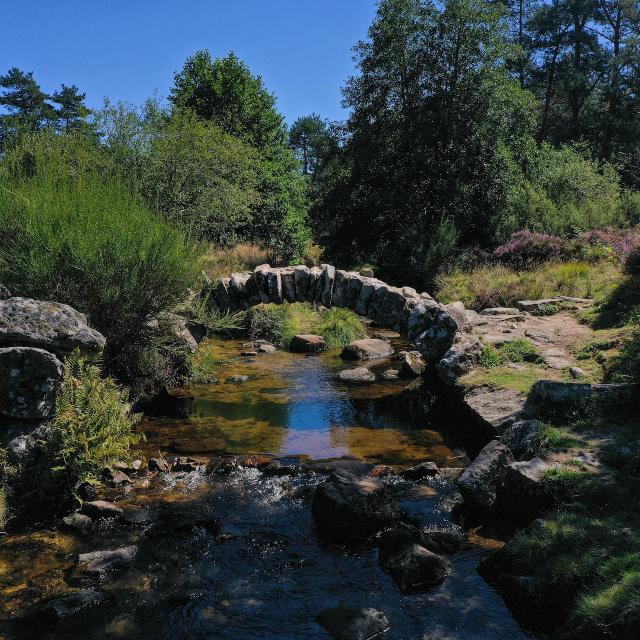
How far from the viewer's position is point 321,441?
984cm

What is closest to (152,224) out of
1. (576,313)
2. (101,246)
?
(101,246)

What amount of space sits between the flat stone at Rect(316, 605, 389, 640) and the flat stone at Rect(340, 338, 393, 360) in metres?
11.2

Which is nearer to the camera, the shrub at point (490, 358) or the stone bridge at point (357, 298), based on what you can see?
the shrub at point (490, 358)

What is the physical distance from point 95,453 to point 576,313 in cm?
1089

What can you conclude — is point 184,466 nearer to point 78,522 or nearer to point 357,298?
point 78,522

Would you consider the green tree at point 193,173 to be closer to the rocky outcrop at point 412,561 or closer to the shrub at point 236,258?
the shrub at point 236,258

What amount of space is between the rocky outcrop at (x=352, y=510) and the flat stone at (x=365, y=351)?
30.2ft

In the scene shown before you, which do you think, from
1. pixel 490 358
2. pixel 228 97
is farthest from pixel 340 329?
pixel 228 97

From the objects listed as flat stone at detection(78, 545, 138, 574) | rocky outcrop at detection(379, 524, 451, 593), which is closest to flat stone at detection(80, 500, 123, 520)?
flat stone at detection(78, 545, 138, 574)

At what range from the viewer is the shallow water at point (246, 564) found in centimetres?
497

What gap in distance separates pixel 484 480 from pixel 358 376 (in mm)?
7017

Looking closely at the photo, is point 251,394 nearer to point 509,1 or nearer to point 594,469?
point 594,469

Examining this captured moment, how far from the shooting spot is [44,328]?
294 inches

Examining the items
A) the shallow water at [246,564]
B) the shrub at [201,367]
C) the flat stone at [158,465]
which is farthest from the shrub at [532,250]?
the flat stone at [158,465]
